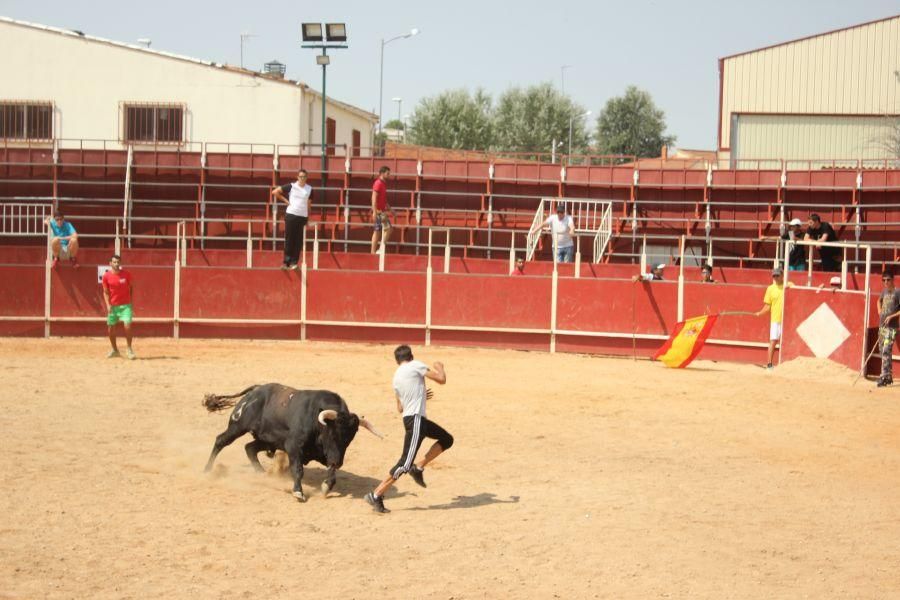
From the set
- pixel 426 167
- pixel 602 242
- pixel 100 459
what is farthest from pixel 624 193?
pixel 100 459

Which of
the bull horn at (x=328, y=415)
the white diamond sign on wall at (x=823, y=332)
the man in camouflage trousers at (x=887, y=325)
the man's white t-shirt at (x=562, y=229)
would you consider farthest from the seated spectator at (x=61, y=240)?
the man in camouflage trousers at (x=887, y=325)

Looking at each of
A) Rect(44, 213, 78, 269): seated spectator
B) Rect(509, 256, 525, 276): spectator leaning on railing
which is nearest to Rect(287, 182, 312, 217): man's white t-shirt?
Rect(44, 213, 78, 269): seated spectator

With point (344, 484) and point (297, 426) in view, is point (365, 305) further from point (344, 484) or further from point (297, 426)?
point (297, 426)

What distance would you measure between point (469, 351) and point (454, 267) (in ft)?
13.4

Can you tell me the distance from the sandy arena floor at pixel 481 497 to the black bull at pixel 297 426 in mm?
322

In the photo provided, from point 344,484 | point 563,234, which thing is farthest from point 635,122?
point 344,484

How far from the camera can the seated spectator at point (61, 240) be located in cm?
2305

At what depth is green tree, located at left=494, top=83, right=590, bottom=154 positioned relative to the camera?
88062 mm

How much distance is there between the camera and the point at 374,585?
332 inches

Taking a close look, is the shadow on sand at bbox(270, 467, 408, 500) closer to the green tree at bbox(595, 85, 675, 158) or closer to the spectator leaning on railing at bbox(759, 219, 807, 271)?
the spectator leaning on railing at bbox(759, 219, 807, 271)

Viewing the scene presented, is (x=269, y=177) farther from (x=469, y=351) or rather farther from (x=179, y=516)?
(x=179, y=516)

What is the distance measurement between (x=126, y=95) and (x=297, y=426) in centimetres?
2830

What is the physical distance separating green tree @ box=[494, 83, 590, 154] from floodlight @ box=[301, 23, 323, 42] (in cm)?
5797

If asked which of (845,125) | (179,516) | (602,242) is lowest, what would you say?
(179,516)
